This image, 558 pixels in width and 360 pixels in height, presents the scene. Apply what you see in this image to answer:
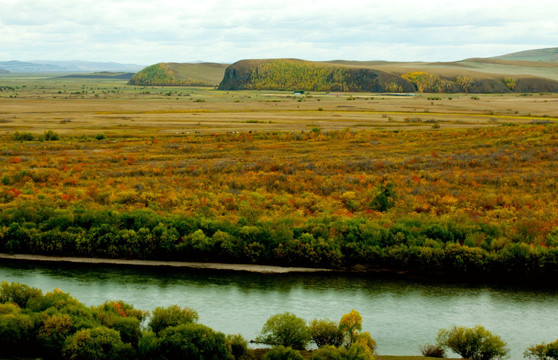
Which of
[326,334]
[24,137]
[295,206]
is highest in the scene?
[24,137]

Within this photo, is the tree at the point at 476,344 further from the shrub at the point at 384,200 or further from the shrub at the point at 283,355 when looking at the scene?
the shrub at the point at 384,200

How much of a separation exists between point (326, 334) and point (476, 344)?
4.92 meters

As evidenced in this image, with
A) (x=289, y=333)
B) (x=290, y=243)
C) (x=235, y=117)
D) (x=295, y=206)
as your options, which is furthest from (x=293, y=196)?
(x=235, y=117)

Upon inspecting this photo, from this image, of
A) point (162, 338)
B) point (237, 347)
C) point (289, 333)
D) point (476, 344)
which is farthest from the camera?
point (476, 344)

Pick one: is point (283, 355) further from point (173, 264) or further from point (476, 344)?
point (173, 264)

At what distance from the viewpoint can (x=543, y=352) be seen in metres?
20.5

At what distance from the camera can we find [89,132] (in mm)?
76625

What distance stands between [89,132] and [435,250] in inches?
2191

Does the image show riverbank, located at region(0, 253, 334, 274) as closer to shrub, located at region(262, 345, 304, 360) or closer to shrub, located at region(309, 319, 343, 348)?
shrub, located at region(309, 319, 343, 348)

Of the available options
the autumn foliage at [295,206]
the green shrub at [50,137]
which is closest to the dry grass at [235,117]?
the green shrub at [50,137]

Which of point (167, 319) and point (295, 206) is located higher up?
point (295, 206)

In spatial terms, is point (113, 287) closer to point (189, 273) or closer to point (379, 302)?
point (189, 273)

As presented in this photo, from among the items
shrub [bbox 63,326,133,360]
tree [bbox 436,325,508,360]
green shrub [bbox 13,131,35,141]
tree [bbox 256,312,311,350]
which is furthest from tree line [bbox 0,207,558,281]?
green shrub [bbox 13,131,35,141]

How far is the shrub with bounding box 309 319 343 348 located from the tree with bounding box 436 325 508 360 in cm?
350
